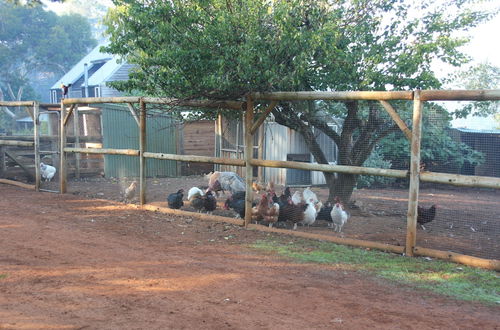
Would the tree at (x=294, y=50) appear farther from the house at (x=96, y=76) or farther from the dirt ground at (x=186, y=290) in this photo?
the house at (x=96, y=76)

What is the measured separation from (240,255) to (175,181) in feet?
27.0

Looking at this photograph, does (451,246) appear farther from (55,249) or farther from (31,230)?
(31,230)

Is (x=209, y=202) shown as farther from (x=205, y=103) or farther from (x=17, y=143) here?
(x=17, y=143)

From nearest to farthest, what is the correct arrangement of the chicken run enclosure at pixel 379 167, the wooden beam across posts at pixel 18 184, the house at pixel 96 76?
the chicken run enclosure at pixel 379 167
the wooden beam across posts at pixel 18 184
the house at pixel 96 76

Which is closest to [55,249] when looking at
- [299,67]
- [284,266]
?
[284,266]

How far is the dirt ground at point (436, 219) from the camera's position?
6613 millimetres

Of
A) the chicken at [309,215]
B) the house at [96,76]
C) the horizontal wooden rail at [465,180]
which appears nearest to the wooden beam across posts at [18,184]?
the chicken at [309,215]

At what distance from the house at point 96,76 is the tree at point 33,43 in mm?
7521

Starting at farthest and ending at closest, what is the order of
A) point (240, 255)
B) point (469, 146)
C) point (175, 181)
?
point (175, 181) < point (469, 146) < point (240, 255)

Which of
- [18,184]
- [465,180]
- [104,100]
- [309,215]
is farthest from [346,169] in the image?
[18,184]

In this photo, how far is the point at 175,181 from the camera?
14039 millimetres

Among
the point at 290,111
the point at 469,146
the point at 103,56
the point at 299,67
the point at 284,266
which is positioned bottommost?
the point at 284,266

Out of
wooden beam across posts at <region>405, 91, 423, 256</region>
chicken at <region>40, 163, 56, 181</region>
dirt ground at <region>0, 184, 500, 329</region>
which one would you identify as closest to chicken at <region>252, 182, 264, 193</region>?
dirt ground at <region>0, 184, 500, 329</region>

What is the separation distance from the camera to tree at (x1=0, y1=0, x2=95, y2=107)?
4456cm
